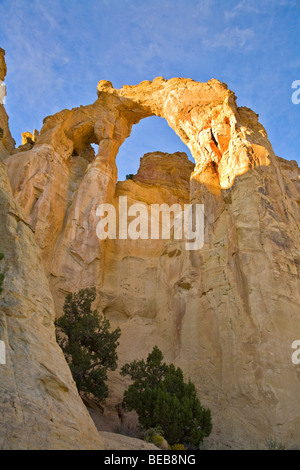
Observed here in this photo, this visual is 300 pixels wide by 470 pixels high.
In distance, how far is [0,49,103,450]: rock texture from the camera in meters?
6.82

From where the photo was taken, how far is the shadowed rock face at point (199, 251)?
43.0 feet

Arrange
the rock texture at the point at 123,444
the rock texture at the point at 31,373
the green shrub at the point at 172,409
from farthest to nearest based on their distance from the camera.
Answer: the green shrub at the point at 172,409 → the rock texture at the point at 123,444 → the rock texture at the point at 31,373

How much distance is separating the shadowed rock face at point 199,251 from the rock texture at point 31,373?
21.8 ft

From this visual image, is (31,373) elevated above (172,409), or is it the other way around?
(31,373)

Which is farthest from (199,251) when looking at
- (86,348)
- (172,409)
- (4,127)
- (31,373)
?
(4,127)

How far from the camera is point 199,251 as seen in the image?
18.1 m

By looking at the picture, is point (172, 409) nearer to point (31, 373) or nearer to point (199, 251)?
point (31, 373)

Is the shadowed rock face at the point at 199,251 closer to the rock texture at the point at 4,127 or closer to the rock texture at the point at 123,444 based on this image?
the rock texture at the point at 4,127

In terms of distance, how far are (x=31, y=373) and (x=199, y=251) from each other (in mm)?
11650

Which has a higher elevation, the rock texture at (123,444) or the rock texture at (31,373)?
the rock texture at (31,373)

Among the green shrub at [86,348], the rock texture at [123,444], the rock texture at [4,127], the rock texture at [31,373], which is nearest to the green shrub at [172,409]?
the green shrub at [86,348]

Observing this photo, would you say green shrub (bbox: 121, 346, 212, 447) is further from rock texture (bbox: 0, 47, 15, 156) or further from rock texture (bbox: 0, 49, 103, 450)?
rock texture (bbox: 0, 47, 15, 156)
